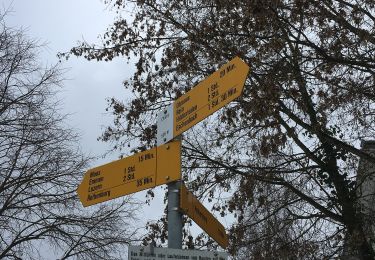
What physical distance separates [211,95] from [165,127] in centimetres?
55

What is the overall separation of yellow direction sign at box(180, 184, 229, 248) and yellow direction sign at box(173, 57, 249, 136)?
0.48 m

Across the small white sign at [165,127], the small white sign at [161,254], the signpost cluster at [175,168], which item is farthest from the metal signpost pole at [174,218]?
the small white sign at [165,127]

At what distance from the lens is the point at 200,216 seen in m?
4.56

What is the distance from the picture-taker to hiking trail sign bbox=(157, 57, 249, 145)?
4.02 metres

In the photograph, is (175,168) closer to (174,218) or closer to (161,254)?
(174,218)

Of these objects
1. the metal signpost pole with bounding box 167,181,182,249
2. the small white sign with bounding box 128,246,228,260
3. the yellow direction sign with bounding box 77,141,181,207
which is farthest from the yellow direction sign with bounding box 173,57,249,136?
the small white sign with bounding box 128,246,228,260

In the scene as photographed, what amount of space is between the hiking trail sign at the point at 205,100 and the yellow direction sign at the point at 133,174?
0.45 feet

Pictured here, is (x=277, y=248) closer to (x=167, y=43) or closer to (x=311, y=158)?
(x=311, y=158)

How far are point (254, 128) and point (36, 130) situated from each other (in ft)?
18.1

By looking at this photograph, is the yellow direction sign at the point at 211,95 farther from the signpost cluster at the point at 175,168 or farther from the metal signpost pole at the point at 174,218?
the metal signpost pole at the point at 174,218

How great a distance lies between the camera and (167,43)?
11.0 metres

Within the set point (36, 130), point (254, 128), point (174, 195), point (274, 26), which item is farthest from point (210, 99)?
point (36, 130)

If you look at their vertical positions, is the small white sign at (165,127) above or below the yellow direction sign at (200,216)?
above

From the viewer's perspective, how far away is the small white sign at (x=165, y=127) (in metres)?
4.51
